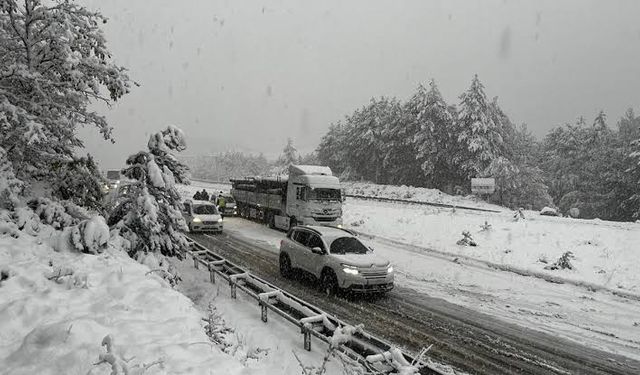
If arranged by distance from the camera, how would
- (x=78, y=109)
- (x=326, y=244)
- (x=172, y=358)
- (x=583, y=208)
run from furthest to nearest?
(x=583, y=208) → (x=326, y=244) → (x=78, y=109) → (x=172, y=358)

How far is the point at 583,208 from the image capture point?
176 feet

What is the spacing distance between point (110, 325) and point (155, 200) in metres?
4.49

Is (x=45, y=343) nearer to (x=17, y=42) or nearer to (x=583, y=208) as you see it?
(x=17, y=42)

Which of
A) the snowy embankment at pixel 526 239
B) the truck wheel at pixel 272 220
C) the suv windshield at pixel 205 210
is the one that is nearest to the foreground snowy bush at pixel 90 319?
the snowy embankment at pixel 526 239

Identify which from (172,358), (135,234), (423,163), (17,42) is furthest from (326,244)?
(423,163)

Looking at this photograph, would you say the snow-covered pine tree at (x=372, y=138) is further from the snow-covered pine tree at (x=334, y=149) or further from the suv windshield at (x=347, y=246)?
the suv windshield at (x=347, y=246)

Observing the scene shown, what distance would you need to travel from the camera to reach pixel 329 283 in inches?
478

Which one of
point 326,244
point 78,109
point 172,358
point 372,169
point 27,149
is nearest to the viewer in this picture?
point 172,358

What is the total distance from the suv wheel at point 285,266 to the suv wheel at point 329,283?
2.01 m

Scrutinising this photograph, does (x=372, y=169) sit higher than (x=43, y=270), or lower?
higher

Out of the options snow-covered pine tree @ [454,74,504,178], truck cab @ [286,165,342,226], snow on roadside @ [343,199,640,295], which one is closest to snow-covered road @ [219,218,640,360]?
snow on roadside @ [343,199,640,295]

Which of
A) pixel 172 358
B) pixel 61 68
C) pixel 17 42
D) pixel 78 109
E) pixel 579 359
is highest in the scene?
pixel 17 42

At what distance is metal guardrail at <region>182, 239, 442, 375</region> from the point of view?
613 cm

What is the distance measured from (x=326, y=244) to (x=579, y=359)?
6772 mm
